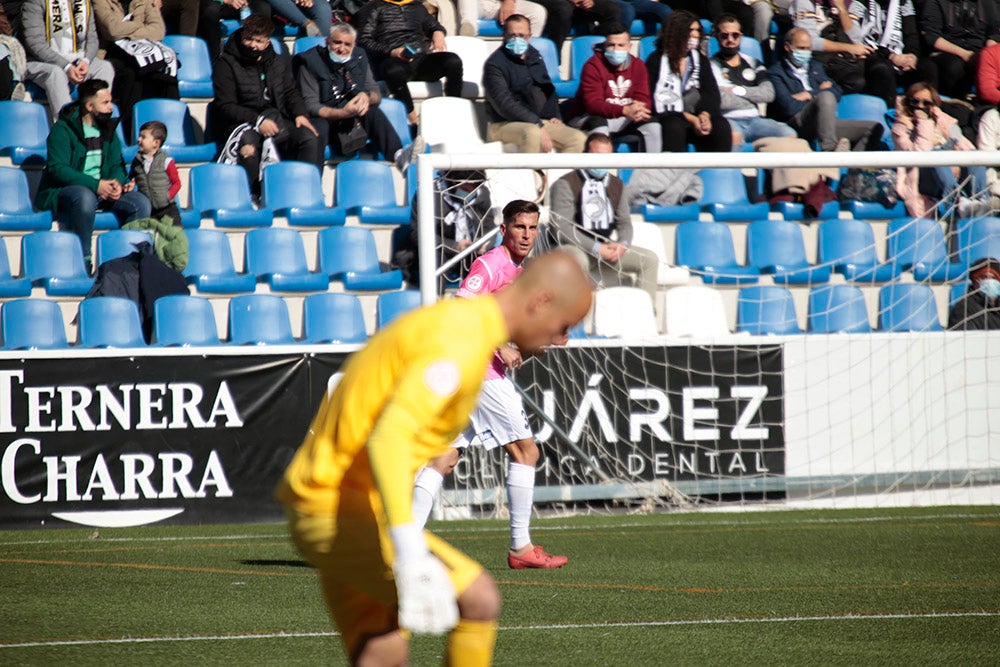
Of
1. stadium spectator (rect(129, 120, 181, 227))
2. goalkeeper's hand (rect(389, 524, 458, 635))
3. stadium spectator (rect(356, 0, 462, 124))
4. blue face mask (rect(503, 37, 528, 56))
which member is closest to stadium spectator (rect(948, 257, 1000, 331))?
blue face mask (rect(503, 37, 528, 56))

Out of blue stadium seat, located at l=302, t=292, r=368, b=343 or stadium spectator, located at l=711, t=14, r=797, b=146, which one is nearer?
blue stadium seat, located at l=302, t=292, r=368, b=343

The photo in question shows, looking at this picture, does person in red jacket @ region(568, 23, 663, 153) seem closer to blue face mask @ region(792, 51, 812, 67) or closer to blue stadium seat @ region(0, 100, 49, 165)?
blue face mask @ region(792, 51, 812, 67)

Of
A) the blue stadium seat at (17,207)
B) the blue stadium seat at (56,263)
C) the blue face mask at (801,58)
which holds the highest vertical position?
the blue face mask at (801,58)

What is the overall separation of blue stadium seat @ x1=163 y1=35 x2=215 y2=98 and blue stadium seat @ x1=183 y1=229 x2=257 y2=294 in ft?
6.97

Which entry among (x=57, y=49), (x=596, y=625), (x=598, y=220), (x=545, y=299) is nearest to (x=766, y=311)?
(x=598, y=220)

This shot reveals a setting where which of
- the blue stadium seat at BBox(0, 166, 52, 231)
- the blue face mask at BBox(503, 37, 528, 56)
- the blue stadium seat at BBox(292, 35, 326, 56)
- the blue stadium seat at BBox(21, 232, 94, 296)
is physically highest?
the blue stadium seat at BBox(292, 35, 326, 56)

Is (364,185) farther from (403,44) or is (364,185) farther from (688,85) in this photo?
(688,85)

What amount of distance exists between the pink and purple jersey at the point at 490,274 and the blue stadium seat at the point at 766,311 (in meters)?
5.93

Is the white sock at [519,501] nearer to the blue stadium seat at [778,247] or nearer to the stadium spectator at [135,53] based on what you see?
the blue stadium seat at [778,247]

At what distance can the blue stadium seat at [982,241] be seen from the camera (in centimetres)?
1305

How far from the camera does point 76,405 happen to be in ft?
32.0

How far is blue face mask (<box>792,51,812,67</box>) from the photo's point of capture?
14.8 meters

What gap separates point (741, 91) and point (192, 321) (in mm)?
6913

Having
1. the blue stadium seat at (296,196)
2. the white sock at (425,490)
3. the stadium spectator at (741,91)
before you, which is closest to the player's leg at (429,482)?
the white sock at (425,490)
